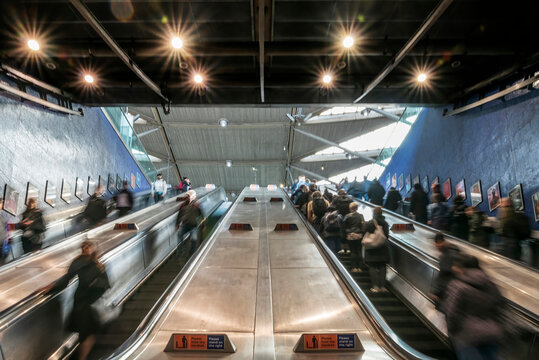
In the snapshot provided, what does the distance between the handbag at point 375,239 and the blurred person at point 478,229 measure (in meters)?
2.04

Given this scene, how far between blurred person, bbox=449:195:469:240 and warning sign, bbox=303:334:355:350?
463 centimetres

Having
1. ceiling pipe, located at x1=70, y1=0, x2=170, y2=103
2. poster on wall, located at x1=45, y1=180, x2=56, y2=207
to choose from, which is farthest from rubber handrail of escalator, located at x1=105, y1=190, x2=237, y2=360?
poster on wall, located at x1=45, y1=180, x2=56, y2=207

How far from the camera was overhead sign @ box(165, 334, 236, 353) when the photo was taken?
8.13ft

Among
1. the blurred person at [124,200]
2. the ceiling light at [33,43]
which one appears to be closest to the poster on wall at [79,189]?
the blurred person at [124,200]

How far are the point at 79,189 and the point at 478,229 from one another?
1172 cm

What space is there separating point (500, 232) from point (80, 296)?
6.27 meters

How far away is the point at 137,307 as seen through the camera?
455 cm

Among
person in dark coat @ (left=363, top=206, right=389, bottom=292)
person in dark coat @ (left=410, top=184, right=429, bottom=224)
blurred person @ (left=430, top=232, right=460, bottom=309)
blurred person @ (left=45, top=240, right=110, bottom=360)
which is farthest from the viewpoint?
person in dark coat @ (left=410, top=184, right=429, bottom=224)

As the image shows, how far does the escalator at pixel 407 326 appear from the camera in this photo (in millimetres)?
3482

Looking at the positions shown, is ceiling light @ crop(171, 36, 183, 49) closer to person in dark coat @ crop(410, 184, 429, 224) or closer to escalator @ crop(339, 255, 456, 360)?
escalator @ crop(339, 255, 456, 360)

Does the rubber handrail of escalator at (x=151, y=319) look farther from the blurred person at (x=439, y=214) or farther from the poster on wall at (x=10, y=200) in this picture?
the poster on wall at (x=10, y=200)

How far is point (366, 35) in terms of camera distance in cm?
771

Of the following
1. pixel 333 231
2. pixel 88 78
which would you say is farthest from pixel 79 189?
pixel 333 231

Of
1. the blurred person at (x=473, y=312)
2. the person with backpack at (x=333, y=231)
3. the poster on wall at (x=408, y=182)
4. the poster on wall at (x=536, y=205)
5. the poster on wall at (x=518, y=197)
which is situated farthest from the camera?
the poster on wall at (x=408, y=182)
